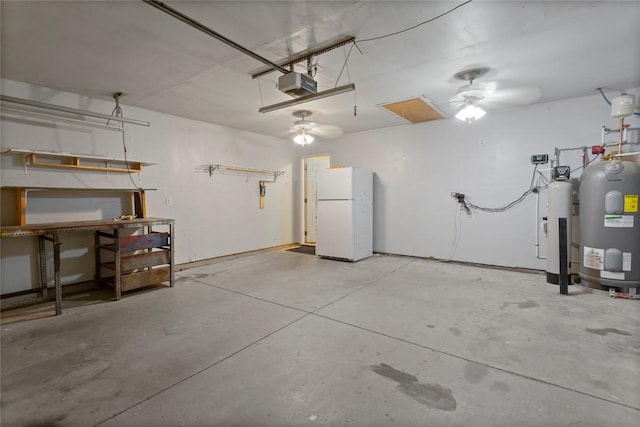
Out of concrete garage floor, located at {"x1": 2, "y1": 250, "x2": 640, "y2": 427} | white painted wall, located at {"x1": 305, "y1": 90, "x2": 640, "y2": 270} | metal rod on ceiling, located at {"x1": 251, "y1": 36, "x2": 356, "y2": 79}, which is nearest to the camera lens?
concrete garage floor, located at {"x1": 2, "y1": 250, "x2": 640, "y2": 427}

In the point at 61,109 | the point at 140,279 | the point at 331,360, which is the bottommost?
the point at 331,360

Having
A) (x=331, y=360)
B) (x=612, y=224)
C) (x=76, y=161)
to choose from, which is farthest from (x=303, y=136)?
(x=612, y=224)

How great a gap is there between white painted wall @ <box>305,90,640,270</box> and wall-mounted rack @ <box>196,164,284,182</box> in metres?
1.64

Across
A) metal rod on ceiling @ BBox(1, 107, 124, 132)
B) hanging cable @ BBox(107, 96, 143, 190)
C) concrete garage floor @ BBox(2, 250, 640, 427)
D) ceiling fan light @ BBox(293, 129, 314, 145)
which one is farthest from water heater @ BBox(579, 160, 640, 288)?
metal rod on ceiling @ BBox(1, 107, 124, 132)

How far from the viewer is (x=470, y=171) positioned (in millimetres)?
4965

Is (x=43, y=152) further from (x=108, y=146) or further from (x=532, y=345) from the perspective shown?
(x=532, y=345)

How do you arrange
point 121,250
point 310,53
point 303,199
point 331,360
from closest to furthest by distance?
point 331,360
point 310,53
point 121,250
point 303,199

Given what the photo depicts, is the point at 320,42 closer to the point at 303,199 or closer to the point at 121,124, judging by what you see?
the point at 121,124

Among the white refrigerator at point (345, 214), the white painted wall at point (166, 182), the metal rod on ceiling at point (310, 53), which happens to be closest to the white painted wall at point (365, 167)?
the white painted wall at point (166, 182)

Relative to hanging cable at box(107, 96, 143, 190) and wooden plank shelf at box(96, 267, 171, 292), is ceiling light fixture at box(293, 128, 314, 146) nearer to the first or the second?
hanging cable at box(107, 96, 143, 190)

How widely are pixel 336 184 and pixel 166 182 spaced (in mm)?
2885

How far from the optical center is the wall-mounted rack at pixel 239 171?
5.29 m

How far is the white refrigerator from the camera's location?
5285 millimetres

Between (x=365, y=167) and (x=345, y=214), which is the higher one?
(x=365, y=167)
